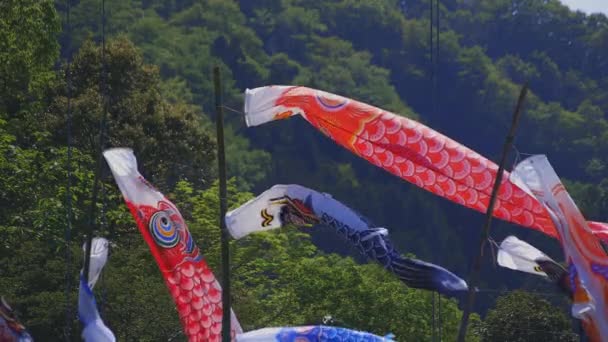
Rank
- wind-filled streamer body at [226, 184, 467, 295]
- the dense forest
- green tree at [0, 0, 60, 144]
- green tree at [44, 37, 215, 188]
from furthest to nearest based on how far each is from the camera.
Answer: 1. green tree at [44, 37, 215, 188]
2. green tree at [0, 0, 60, 144]
3. the dense forest
4. wind-filled streamer body at [226, 184, 467, 295]

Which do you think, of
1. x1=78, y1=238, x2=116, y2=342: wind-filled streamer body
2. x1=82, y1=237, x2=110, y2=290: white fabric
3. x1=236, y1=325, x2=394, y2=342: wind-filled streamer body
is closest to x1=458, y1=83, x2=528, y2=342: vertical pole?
x1=236, y1=325, x2=394, y2=342: wind-filled streamer body

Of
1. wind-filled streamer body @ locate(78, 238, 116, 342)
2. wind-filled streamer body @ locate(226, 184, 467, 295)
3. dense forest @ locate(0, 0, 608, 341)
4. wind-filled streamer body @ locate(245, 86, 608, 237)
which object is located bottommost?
dense forest @ locate(0, 0, 608, 341)

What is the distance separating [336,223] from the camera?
1844 cm

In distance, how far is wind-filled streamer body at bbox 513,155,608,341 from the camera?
1725 cm

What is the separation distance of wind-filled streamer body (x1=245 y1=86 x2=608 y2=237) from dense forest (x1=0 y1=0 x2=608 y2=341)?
4.59 feet

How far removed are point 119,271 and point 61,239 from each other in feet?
6.48

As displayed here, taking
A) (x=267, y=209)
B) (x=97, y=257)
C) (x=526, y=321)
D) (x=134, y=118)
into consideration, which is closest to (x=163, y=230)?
(x=97, y=257)

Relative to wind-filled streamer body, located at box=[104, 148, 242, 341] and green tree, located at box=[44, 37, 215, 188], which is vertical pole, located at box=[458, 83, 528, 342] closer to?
wind-filled streamer body, located at box=[104, 148, 242, 341]

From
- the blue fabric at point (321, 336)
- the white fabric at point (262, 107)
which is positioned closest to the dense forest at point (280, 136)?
the blue fabric at point (321, 336)

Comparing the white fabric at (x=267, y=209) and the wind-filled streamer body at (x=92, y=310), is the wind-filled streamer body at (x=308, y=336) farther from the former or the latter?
the wind-filled streamer body at (x=92, y=310)

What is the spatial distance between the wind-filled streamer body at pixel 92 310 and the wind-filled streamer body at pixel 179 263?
0.92 m

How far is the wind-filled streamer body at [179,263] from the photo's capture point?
66.5 feet

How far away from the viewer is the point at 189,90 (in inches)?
4144

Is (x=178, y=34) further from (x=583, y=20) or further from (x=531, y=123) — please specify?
(x=583, y=20)
